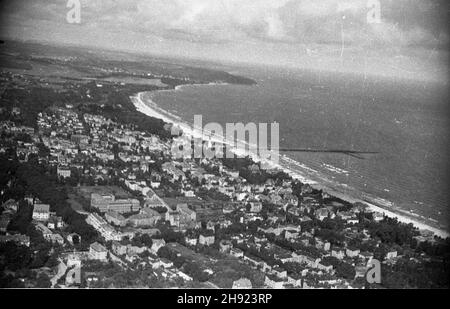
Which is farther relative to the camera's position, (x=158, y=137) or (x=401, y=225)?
(x=158, y=137)

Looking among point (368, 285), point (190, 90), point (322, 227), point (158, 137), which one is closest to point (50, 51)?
point (158, 137)

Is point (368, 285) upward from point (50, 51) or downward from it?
downward

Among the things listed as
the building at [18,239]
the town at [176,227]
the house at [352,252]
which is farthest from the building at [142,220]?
the house at [352,252]

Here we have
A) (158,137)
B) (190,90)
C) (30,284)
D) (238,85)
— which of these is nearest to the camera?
(30,284)
